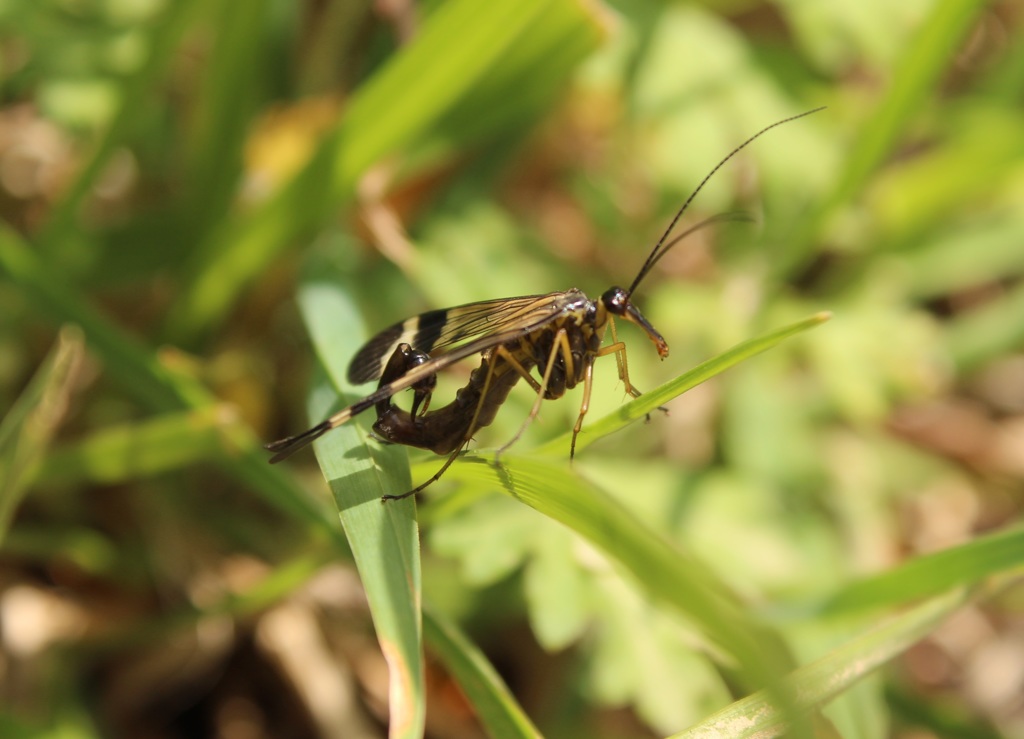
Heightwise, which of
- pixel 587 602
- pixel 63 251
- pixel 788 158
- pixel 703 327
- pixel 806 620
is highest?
pixel 63 251

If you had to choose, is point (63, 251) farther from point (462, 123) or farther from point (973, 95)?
point (973, 95)

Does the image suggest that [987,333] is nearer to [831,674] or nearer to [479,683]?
[831,674]

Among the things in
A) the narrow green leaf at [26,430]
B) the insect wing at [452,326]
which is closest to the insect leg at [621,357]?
the insect wing at [452,326]

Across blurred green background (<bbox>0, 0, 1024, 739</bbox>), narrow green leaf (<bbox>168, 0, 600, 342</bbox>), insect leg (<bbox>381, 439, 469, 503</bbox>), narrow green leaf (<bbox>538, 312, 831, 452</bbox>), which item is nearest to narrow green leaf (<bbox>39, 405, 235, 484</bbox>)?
blurred green background (<bbox>0, 0, 1024, 739</bbox>)

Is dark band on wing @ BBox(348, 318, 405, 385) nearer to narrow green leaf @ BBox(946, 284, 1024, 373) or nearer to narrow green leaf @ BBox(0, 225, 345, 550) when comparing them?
narrow green leaf @ BBox(0, 225, 345, 550)

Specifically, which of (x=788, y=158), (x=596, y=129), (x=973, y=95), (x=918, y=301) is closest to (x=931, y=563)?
(x=788, y=158)

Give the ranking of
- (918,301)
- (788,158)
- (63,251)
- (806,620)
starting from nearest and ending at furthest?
(806,620)
(63,251)
(788,158)
(918,301)
